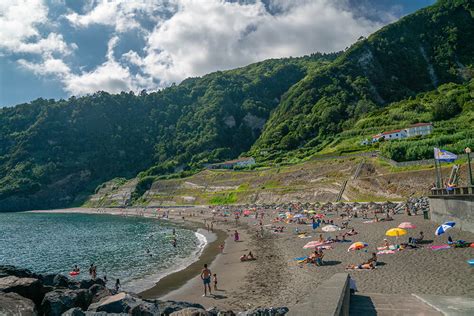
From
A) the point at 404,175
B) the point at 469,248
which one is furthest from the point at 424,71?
the point at 469,248

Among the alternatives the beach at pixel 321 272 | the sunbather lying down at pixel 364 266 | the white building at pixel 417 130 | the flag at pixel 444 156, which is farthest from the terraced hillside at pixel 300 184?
the sunbather lying down at pixel 364 266

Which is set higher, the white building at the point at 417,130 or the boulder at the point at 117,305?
the white building at the point at 417,130

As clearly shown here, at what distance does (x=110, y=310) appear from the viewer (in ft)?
38.3

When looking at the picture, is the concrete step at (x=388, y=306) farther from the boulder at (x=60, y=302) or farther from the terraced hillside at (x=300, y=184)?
the terraced hillside at (x=300, y=184)

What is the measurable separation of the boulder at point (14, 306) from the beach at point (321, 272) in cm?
790

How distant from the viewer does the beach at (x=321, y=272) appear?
16875 mm

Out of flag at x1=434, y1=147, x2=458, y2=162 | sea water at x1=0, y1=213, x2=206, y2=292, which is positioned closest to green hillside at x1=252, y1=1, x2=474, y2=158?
sea water at x1=0, y1=213, x2=206, y2=292

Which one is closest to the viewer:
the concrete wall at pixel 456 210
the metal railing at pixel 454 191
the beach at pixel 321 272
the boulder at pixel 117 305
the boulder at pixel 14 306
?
the boulder at pixel 14 306

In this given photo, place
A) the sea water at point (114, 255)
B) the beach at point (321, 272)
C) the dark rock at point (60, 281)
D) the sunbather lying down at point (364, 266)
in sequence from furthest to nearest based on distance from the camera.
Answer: the sea water at point (114, 255)
the sunbather lying down at point (364, 266)
the dark rock at point (60, 281)
the beach at point (321, 272)

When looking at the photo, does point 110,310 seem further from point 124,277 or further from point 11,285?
point 124,277

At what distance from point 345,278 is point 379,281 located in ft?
37.2

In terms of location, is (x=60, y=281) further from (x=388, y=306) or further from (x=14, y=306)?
(x=388, y=306)

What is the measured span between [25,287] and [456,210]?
2862 centimetres

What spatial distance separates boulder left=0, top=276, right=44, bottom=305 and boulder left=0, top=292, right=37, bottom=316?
1.88m
